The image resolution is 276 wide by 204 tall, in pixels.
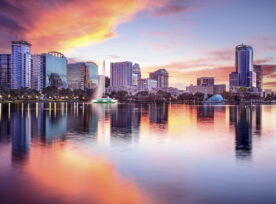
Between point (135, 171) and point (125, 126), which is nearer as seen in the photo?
point (135, 171)

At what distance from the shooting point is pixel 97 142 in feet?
65.0

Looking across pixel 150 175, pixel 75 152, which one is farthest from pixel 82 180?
pixel 75 152

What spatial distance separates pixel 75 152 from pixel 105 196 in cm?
717

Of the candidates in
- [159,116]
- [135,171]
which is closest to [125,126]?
[135,171]

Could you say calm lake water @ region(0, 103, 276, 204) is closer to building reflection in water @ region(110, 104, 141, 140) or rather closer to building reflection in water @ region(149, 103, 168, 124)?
building reflection in water @ region(110, 104, 141, 140)

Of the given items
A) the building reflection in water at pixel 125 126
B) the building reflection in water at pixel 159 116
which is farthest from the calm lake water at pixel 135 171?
the building reflection in water at pixel 159 116

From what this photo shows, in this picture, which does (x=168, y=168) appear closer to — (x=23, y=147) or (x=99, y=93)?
(x=23, y=147)

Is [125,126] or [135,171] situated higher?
[125,126]

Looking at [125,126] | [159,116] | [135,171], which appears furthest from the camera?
[159,116]

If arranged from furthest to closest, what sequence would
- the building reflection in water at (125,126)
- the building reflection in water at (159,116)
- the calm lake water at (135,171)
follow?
the building reflection in water at (159,116), the building reflection in water at (125,126), the calm lake water at (135,171)

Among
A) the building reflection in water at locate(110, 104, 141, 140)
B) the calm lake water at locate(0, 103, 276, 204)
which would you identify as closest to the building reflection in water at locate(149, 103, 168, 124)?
the building reflection in water at locate(110, 104, 141, 140)

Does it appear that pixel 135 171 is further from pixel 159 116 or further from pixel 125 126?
pixel 159 116

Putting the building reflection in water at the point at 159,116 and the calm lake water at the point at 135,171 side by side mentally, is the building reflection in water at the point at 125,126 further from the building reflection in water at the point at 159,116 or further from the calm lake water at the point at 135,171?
the calm lake water at the point at 135,171

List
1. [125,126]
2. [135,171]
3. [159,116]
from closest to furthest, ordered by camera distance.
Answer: [135,171]
[125,126]
[159,116]
